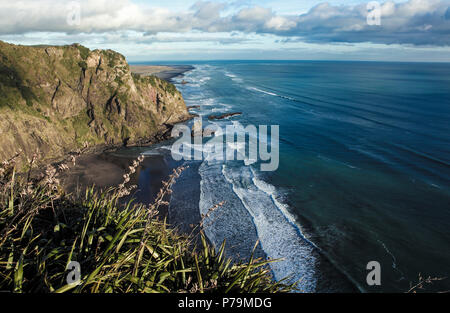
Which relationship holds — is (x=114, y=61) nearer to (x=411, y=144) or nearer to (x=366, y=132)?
(x=366, y=132)

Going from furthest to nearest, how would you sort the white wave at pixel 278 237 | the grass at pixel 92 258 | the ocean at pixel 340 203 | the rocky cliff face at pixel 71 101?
the rocky cliff face at pixel 71 101 < the ocean at pixel 340 203 < the white wave at pixel 278 237 < the grass at pixel 92 258

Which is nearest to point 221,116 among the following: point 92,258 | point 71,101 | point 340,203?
point 71,101

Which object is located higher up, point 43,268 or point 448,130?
point 43,268

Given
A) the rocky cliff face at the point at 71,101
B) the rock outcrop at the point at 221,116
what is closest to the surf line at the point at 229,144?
the rock outcrop at the point at 221,116

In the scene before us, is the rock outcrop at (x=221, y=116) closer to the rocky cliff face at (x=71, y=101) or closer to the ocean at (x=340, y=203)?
the rocky cliff face at (x=71, y=101)

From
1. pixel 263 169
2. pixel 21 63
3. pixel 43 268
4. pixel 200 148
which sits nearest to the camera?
pixel 43 268

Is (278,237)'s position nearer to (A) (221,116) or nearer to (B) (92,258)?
(B) (92,258)

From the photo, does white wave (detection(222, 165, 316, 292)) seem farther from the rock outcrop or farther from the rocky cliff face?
the rock outcrop

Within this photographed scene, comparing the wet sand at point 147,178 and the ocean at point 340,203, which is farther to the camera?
the wet sand at point 147,178

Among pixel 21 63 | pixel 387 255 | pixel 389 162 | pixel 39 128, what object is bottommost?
pixel 387 255
